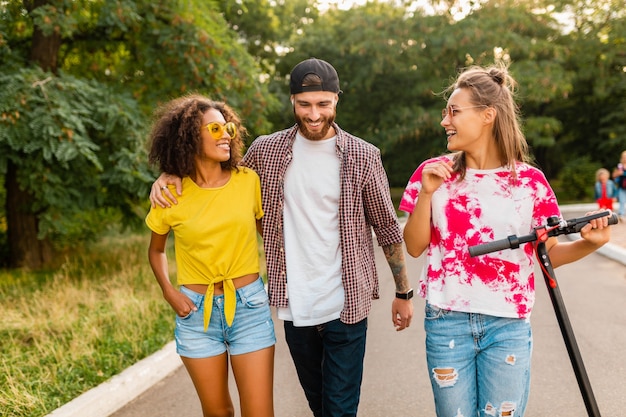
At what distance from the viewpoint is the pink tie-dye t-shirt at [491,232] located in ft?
8.01

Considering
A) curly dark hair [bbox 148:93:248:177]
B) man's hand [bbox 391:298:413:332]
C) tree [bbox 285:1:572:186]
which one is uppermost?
tree [bbox 285:1:572:186]

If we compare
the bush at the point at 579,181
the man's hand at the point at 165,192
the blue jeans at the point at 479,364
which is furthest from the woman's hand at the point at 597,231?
the bush at the point at 579,181

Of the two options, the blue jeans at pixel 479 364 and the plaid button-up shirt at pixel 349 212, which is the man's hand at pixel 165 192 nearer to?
the plaid button-up shirt at pixel 349 212

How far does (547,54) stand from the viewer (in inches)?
901

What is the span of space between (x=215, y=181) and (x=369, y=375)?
2.65 metres

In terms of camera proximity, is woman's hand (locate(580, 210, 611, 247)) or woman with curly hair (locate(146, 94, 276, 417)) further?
woman with curly hair (locate(146, 94, 276, 417))

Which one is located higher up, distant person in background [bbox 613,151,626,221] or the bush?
distant person in background [bbox 613,151,626,221]

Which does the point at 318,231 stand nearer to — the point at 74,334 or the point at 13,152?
the point at 74,334

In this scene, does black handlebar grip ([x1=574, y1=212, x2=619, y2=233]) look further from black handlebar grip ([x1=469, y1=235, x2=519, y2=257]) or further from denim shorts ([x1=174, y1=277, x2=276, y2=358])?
denim shorts ([x1=174, y1=277, x2=276, y2=358])

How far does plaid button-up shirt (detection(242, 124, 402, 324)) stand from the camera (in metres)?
2.88

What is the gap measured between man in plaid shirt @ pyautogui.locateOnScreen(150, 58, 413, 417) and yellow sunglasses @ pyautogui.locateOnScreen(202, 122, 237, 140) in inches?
7.6

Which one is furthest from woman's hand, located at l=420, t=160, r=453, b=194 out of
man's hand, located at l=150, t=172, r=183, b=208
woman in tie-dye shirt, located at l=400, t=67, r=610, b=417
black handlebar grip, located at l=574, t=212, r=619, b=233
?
man's hand, located at l=150, t=172, r=183, b=208

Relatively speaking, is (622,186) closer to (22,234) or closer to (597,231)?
(22,234)

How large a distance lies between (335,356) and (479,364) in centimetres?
76
